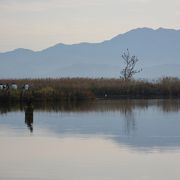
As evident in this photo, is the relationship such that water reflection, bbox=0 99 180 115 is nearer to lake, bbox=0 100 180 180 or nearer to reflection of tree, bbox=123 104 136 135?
reflection of tree, bbox=123 104 136 135

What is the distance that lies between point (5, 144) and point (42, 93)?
19.6 m

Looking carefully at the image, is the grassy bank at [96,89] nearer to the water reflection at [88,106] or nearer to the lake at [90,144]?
the water reflection at [88,106]

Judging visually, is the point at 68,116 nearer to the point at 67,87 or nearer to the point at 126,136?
the point at 126,136

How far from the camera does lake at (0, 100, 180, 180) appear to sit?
49.3 feet

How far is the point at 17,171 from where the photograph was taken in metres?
15.1

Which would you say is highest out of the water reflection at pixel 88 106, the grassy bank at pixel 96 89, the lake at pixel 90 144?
the grassy bank at pixel 96 89

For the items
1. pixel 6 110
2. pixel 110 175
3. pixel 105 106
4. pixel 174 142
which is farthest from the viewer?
pixel 105 106

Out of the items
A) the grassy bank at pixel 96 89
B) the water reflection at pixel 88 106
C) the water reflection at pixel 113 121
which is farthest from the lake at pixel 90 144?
the grassy bank at pixel 96 89

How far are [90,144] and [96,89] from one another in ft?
78.7

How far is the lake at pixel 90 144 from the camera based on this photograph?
49.3ft

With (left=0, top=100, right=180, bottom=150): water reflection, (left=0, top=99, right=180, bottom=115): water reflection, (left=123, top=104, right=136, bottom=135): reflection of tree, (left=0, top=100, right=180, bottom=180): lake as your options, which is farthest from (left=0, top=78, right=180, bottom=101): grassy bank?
(left=123, top=104, right=136, bottom=135): reflection of tree

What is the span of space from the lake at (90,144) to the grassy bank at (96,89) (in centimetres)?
658

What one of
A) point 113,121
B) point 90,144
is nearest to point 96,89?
point 113,121

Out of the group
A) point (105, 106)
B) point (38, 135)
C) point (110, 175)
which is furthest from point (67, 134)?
point (105, 106)
